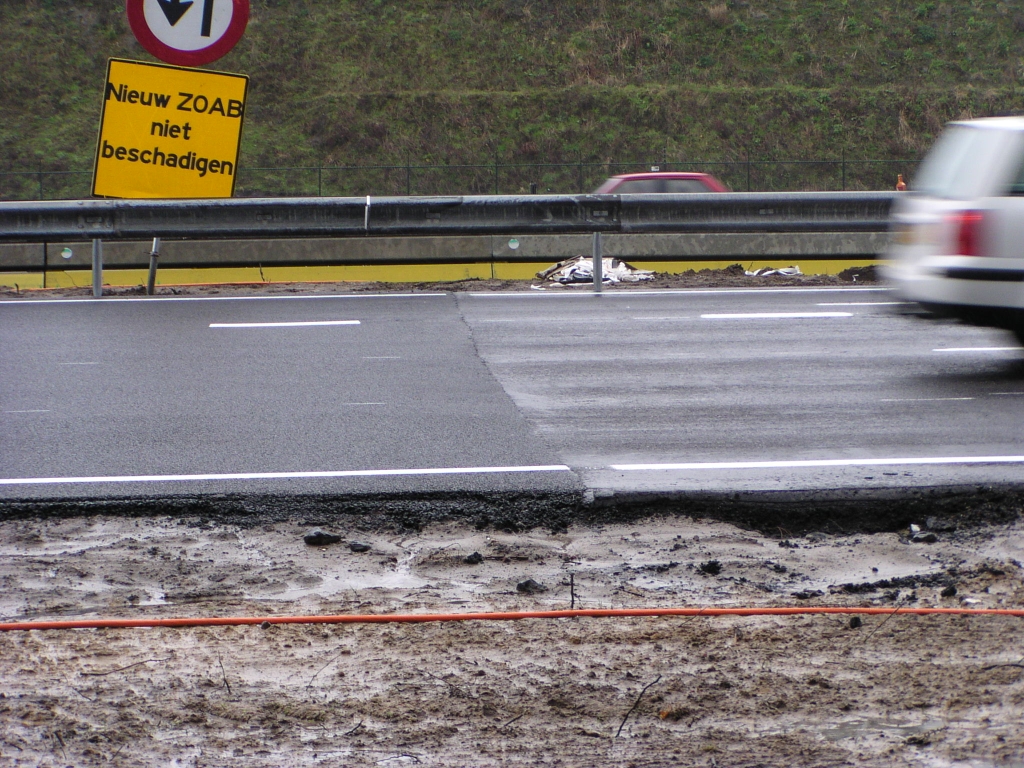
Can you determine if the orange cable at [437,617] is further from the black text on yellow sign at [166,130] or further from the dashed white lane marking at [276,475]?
the black text on yellow sign at [166,130]

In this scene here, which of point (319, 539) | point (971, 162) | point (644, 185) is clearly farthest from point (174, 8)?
point (644, 185)

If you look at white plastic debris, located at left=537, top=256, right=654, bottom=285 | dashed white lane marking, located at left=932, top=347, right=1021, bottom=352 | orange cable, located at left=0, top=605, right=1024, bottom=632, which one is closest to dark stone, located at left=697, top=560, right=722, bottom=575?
orange cable, located at left=0, top=605, right=1024, bottom=632

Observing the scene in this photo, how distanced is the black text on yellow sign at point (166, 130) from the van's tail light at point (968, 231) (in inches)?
270

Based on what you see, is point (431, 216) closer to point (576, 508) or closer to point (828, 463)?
point (828, 463)

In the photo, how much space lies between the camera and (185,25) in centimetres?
1140

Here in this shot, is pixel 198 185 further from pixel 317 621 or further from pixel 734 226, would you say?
pixel 317 621

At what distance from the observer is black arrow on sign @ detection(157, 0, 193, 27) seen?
1138 centimetres

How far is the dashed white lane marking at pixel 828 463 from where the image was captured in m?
5.82

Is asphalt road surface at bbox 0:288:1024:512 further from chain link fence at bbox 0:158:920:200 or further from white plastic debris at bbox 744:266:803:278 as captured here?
chain link fence at bbox 0:158:920:200

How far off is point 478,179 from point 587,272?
1023 inches

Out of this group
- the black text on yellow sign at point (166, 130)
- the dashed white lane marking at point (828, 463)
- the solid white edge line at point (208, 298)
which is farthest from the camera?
the solid white edge line at point (208, 298)

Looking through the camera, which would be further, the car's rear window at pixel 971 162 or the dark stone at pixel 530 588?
the car's rear window at pixel 971 162

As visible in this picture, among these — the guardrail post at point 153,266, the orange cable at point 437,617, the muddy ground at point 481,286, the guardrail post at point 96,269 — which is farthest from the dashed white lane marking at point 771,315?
the orange cable at point 437,617

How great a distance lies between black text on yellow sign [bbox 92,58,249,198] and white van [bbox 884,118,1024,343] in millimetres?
6668
